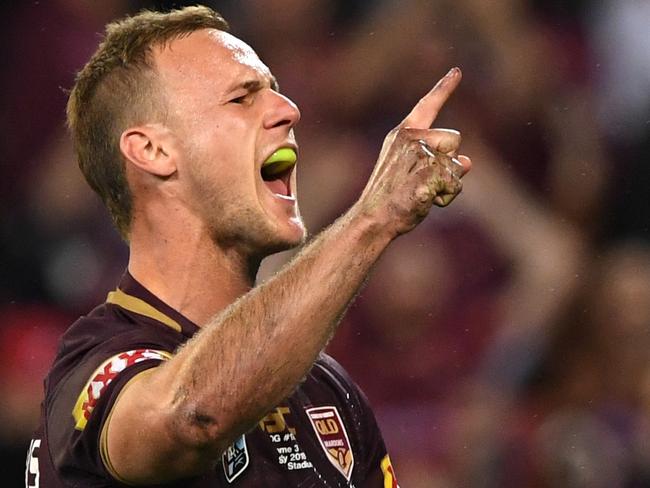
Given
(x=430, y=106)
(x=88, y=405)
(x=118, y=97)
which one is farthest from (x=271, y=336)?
(x=118, y=97)

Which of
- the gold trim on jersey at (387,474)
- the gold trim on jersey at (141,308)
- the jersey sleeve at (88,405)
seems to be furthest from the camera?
the gold trim on jersey at (387,474)

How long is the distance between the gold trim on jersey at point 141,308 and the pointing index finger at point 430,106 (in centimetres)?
57

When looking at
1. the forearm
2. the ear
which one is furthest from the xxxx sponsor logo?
the ear

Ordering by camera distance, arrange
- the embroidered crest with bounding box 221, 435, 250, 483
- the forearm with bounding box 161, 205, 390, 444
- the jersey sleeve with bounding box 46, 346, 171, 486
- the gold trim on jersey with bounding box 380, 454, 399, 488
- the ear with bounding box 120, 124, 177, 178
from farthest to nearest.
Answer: the gold trim on jersey with bounding box 380, 454, 399, 488, the ear with bounding box 120, 124, 177, 178, the embroidered crest with bounding box 221, 435, 250, 483, the jersey sleeve with bounding box 46, 346, 171, 486, the forearm with bounding box 161, 205, 390, 444

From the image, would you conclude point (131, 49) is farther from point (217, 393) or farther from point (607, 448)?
point (607, 448)

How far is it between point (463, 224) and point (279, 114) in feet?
6.86

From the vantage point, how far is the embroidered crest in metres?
2.16

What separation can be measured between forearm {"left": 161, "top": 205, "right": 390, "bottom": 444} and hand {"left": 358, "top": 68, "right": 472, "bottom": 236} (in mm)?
58

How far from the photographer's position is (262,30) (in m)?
4.63

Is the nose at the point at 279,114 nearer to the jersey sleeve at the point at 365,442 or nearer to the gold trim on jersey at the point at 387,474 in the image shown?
the jersey sleeve at the point at 365,442

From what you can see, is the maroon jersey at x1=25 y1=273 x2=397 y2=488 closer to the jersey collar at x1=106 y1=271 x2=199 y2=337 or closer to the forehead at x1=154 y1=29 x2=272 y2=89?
the jersey collar at x1=106 y1=271 x2=199 y2=337

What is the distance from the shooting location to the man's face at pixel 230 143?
2406mm

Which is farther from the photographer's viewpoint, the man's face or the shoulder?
the man's face

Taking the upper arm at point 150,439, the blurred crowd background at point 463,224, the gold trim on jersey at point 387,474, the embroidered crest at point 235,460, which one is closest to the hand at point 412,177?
the upper arm at point 150,439
